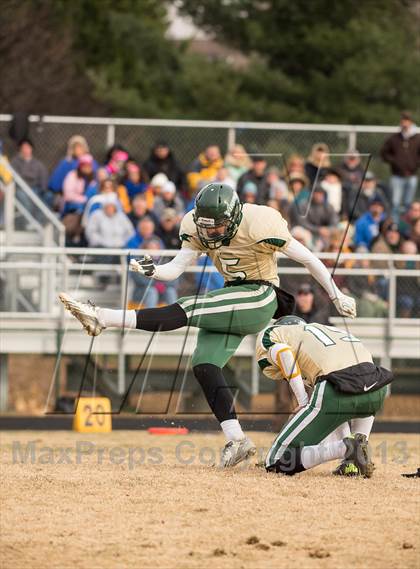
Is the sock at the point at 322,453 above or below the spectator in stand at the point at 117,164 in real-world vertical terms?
below

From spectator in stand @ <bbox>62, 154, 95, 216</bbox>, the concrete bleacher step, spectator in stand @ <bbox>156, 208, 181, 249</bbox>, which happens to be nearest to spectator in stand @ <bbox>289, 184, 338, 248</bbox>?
spectator in stand @ <bbox>156, 208, 181, 249</bbox>

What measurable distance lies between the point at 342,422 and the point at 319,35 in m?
22.7

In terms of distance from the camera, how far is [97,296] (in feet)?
50.7

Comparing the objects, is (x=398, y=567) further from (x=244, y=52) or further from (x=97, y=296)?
(x=244, y=52)

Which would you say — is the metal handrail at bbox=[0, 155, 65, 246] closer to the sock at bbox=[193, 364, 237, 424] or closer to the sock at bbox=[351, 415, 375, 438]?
the sock at bbox=[193, 364, 237, 424]

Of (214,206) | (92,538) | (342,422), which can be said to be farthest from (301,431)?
(92,538)

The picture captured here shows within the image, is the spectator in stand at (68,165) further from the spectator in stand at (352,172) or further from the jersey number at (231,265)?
the jersey number at (231,265)

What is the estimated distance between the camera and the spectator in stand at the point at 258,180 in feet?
55.1

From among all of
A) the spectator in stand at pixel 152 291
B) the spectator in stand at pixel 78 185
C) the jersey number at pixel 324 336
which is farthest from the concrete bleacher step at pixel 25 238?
the jersey number at pixel 324 336

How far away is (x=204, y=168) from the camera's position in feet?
57.8

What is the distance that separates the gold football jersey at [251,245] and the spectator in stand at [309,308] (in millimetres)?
5045

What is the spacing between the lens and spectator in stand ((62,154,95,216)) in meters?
17.1

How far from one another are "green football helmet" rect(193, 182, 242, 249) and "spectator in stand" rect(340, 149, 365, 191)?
320 inches

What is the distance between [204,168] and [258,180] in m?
0.97
